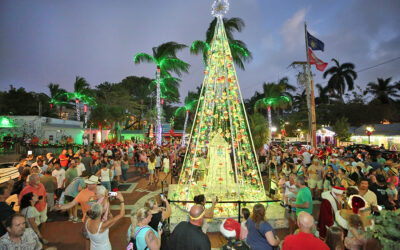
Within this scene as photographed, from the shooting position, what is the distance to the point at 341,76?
152ft

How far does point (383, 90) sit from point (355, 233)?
156 feet

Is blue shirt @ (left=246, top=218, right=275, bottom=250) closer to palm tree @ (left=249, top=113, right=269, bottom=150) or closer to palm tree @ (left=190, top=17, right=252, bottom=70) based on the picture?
palm tree @ (left=249, top=113, right=269, bottom=150)

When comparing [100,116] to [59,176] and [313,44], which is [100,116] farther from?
[313,44]

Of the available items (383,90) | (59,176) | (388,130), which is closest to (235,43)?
(59,176)

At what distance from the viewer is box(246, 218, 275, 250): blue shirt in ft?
9.13

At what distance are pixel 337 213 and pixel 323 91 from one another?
53.6 meters

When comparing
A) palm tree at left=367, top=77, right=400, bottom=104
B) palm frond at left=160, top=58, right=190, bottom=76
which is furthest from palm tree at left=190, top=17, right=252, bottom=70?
palm tree at left=367, top=77, right=400, bottom=104

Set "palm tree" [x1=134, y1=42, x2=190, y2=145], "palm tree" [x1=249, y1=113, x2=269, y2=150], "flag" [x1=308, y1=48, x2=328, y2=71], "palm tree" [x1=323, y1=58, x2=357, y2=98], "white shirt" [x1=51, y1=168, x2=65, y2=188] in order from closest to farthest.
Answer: "white shirt" [x1=51, y1=168, x2=65, y2=188]
"flag" [x1=308, y1=48, x2=328, y2=71]
"palm tree" [x1=249, y1=113, x2=269, y2=150]
"palm tree" [x1=134, y1=42, x2=190, y2=145]
"palm tree" [x1=323, y1=58, x2=357, y2=98]

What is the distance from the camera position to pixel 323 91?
48938mm

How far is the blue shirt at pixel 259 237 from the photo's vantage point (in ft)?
9.13

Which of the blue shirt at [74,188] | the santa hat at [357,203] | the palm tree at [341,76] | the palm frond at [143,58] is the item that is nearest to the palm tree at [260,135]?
the palm frond at [143,58]

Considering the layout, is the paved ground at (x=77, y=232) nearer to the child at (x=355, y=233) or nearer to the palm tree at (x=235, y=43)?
the child at (x=355, y=233)

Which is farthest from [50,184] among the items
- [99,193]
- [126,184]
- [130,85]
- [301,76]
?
[130,85]

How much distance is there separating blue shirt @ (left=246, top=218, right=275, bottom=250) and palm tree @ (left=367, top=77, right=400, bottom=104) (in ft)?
148
